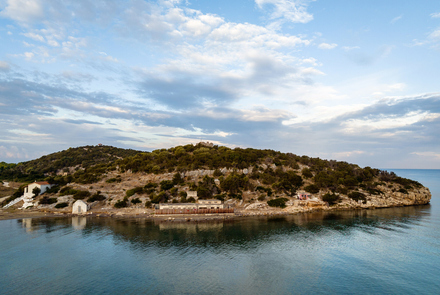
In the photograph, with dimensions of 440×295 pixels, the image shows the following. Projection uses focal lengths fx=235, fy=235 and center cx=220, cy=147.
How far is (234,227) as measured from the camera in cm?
5875

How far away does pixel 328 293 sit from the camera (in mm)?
28969

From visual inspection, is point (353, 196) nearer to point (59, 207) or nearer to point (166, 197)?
point (166, 197)

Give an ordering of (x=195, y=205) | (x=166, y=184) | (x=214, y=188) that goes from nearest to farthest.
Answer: (x=195, y=205)
(x=214, y=188)
(x=166, y=184)

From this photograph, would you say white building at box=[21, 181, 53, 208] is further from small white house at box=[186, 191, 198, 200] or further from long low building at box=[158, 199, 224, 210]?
small white house at box=[186, 191, 198, 200]

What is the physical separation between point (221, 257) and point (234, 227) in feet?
62.9

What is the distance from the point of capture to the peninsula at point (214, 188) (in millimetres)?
77688

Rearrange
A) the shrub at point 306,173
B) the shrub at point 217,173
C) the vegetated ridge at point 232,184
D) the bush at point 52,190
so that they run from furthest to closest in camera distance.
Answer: the shrub at point 306,173 → the shrub at point 217,173 → the bush at point 52,190 → the vegetated ridge at point 232,184

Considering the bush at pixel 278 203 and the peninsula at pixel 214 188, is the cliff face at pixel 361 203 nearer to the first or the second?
the peninsula at pixel 214 188

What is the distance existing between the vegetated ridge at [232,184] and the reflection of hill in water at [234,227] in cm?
1122

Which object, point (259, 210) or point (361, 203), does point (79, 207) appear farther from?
point (361, 203)

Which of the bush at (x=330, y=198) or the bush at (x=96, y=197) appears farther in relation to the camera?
the bush at (x=330, y=198)

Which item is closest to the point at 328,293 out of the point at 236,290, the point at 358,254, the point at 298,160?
the point at 236,290

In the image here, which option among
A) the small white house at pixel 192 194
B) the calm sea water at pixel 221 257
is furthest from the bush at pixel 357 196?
the small white house at pixel 192 194

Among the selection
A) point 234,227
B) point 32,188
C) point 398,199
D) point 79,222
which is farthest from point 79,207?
point 398,199
